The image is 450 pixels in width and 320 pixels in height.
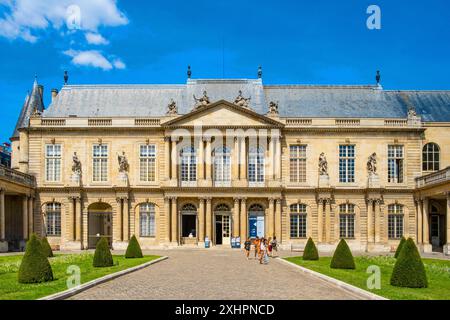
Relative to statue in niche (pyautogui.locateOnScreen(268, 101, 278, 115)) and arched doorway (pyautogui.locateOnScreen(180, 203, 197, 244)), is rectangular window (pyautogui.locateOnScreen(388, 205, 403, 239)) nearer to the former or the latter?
statue in niche (pyautogui.locateOnScreen(268, 101, 278, 115))

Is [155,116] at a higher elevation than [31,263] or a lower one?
higher

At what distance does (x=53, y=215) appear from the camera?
45844 mm

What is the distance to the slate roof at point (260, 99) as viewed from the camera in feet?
159

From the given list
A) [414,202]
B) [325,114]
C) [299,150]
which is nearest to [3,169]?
[299,150]

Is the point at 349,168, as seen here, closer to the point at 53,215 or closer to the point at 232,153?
the point at 232,153

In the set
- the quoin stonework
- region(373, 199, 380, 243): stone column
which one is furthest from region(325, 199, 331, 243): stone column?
region(373, 199, 380, 243): stone column

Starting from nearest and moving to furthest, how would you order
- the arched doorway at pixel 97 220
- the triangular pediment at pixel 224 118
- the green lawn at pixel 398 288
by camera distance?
1. the green lawn at pixel 398 288
2. the triangular pediment at pixel 224 118
3. the arched doorway at pixel 97 220

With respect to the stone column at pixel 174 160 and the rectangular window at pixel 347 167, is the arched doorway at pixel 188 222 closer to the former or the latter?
the stone column at pixel 174 160

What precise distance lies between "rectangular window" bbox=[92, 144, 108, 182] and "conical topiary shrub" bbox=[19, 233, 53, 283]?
1097 inches

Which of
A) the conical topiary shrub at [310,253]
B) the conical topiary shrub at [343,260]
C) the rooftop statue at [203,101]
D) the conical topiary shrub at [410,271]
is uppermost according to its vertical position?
the rooftop statue at [203,101]

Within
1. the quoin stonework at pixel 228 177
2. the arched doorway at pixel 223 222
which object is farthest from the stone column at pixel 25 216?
the arched doorway at pixel 223 222

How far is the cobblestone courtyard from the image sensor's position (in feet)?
52.7

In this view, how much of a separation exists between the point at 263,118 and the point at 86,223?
15.8m

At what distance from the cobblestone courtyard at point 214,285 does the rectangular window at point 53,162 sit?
23513 mm
